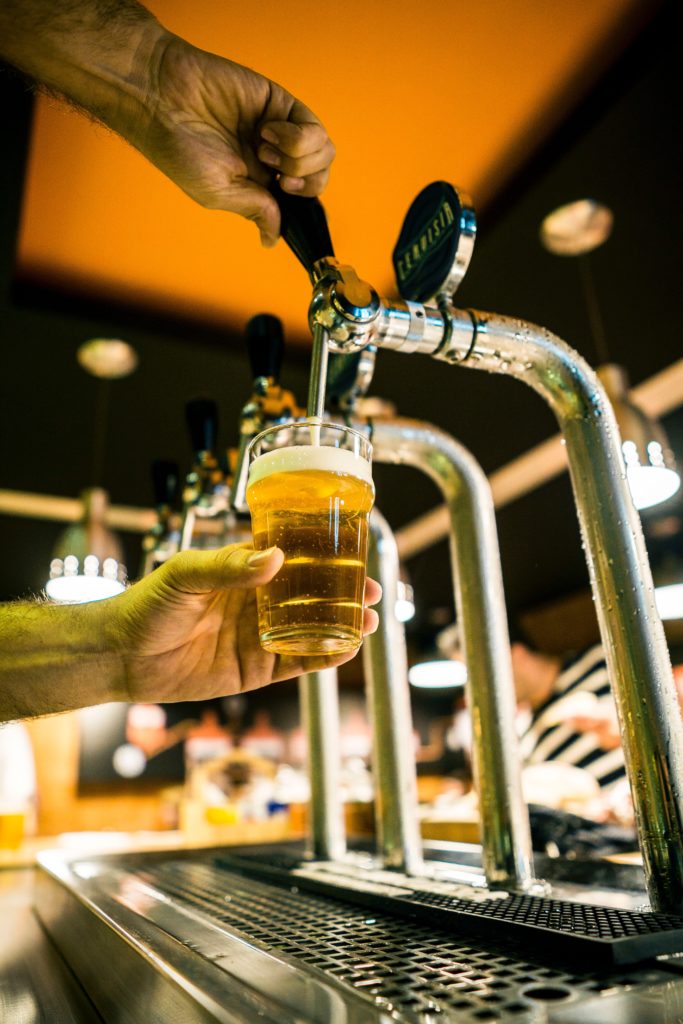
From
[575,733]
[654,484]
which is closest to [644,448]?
[654,484]

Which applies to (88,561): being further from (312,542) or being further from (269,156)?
(312,542)

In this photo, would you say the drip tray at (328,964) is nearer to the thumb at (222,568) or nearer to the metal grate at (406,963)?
the metal grate at (406,963)

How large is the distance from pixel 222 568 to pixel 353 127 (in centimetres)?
Answer: 174

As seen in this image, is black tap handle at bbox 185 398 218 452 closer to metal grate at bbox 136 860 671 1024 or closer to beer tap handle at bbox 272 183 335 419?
beer tap handle at bbox 272 183 335 419

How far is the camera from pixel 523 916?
64 cm

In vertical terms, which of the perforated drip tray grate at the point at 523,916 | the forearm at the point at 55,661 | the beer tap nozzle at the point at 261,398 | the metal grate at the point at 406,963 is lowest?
the metal grate at the point at 406,963

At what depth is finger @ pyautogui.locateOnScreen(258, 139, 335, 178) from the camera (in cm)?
97

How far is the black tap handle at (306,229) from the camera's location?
897mm

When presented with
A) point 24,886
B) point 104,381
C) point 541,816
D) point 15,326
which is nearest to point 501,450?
Answer: point 104,381

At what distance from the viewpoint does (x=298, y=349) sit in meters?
3.28

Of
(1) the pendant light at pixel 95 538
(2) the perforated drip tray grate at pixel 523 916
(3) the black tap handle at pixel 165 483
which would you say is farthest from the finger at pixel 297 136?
(1) the pendant light at pixel 95 538

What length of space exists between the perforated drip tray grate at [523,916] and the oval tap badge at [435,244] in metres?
0.65

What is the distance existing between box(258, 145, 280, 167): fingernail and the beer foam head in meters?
0.49

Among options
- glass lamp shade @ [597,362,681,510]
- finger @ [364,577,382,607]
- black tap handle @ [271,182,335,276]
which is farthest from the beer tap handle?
glass lamp shade @ [597,362,681,510]
